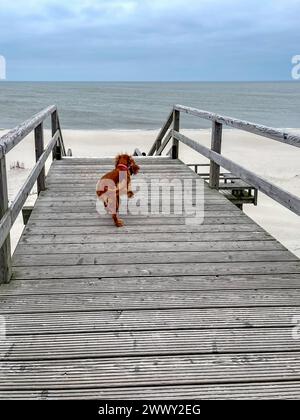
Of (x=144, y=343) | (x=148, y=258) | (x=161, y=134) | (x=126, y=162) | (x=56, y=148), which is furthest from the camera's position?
(x=161, y=134)

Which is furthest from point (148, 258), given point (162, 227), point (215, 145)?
point (215, 145)

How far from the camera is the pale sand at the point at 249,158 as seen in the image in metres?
10.9

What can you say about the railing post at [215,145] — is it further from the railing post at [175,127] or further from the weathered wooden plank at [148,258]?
the railing post at [175,127]

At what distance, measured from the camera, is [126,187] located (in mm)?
4824

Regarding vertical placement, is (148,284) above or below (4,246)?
below

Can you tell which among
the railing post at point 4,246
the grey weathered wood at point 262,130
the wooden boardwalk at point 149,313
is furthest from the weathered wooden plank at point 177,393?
the grey weathered wood at point 262,130

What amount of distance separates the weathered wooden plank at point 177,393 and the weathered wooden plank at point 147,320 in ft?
1.74

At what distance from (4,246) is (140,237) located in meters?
1.47

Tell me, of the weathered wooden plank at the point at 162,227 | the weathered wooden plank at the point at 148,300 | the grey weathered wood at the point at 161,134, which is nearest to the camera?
the weathered wooden plank at the point at 148,300

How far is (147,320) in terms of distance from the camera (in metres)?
2.78

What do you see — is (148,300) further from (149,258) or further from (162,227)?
(162,227)

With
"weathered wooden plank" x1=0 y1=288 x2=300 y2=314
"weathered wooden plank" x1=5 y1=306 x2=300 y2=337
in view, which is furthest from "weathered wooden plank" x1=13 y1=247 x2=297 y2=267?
"weathered wooden plank" x1=5 y1=306 x2=300 y2=337

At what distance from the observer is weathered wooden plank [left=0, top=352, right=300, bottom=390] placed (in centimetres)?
221

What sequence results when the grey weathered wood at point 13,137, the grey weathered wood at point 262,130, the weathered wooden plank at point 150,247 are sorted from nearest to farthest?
the grey weathered wood at point 13,137, the grey weathered wood at point 262,130, the weathered wooden plank at point 150,247
